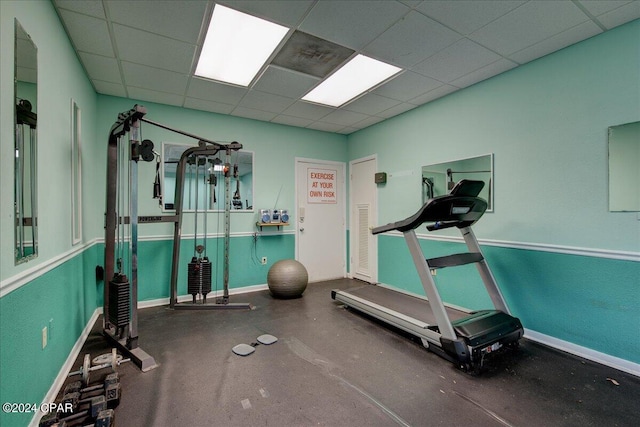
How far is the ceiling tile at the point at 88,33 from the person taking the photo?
7.06ft

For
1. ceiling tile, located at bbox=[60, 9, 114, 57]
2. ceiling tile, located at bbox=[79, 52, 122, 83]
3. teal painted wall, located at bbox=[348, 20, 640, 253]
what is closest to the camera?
ceiling tile, located at bbox=[60, 9, 114, 57]

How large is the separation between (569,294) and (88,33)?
4661 mm

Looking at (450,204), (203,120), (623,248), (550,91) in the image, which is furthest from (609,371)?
(203,120)

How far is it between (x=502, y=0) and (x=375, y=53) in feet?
3.29

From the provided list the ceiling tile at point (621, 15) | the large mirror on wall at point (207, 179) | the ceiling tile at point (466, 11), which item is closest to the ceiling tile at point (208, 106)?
the large mirror on wall at point (207, 179)

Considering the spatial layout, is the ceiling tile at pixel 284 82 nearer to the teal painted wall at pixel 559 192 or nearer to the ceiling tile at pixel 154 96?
the ceiling tile at pixel 154 96

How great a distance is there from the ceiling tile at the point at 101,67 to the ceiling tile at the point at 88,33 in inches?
3.9

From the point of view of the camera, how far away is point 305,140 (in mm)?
4969

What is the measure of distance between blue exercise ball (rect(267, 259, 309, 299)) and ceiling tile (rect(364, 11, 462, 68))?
9.26ft

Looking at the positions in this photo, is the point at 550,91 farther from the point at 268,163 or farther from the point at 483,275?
the point at 268,163

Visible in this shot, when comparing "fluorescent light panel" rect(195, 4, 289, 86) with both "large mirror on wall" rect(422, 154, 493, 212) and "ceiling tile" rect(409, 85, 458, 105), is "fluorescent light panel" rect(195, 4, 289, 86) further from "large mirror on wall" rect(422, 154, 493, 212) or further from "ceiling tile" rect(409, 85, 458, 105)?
"large mirror on wall" rect(422, 154, 493, 212)

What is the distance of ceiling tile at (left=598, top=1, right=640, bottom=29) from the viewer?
2037 mm

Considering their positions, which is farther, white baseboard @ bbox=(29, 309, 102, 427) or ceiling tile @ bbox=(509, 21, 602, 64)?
ceiling tile @ bbox=(509, 21, 602, 64)

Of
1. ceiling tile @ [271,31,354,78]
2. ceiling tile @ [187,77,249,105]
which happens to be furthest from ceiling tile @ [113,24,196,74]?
ceiling tile @ [271,31,354,78]
